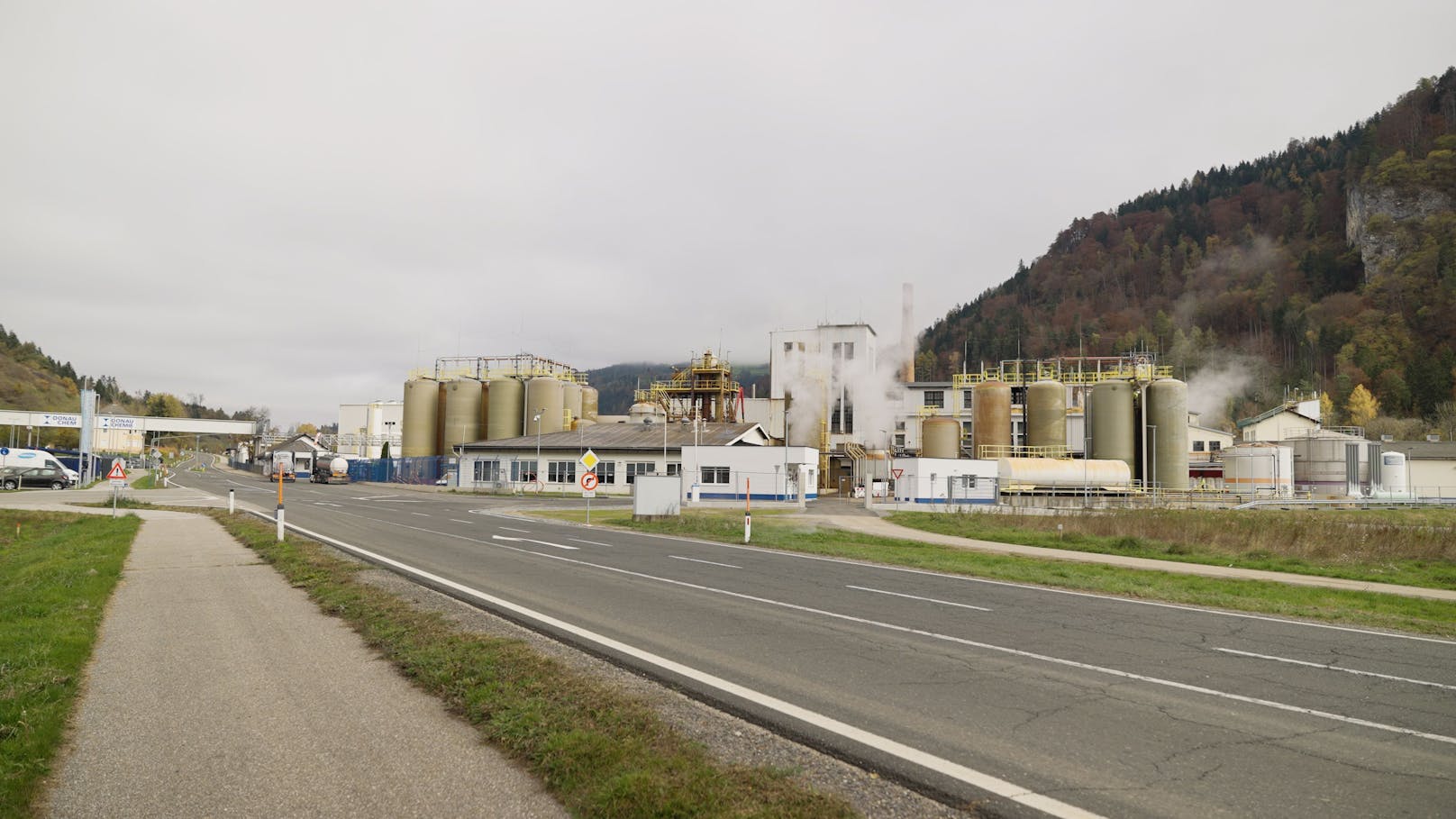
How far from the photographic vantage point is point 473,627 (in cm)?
955

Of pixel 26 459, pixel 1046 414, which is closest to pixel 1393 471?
pixel 1046 414

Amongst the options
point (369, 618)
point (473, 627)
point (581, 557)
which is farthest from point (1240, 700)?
point (581, 557)

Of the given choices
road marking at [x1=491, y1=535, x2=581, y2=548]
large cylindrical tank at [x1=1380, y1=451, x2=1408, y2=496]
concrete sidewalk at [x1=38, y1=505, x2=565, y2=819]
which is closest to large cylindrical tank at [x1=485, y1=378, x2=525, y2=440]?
road marking at [x1=491, y1=535, x2=581, y2=548]

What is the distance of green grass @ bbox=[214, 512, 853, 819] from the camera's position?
4633 mm

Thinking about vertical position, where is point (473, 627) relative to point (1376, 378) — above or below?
below

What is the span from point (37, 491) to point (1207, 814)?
60710mm

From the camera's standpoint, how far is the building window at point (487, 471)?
62688 mm

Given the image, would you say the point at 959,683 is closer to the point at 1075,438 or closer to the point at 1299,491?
the point at 1299,491

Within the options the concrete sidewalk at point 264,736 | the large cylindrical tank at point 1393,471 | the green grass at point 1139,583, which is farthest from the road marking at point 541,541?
the large cylindrical tank at point 1393,471

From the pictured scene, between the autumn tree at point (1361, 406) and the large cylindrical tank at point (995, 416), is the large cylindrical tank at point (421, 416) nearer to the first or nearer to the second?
the large cylindrical tank at point (995, 416)

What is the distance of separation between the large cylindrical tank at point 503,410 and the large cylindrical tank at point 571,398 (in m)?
4.41

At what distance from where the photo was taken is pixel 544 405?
7362 centimetres

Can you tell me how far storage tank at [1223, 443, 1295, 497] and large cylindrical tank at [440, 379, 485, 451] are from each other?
62.0 m

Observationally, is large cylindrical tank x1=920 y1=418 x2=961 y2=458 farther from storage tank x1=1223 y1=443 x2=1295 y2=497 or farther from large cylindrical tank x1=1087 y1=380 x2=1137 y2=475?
storage tank x1=1223 y1=443 x2=1295 y2=497
